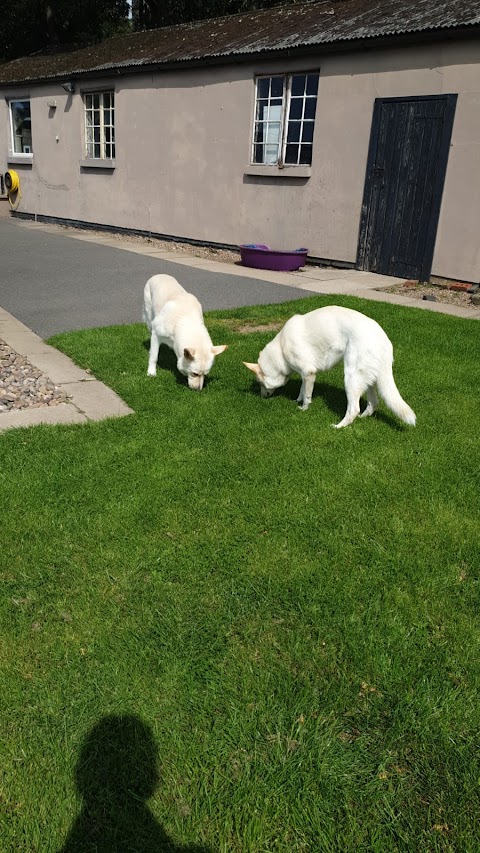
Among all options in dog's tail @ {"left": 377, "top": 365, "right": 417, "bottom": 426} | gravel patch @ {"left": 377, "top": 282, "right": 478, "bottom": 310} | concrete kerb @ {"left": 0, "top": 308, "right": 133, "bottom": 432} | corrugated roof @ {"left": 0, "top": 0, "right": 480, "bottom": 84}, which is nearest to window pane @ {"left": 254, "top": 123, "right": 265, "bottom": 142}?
corrugated roof @ {"left": 0, "top": 0, "right": 480, "bottom": 84}

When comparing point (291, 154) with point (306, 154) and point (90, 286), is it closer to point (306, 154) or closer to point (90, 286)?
point (306, 154)

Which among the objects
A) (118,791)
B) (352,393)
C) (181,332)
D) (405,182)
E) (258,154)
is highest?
(258,154)

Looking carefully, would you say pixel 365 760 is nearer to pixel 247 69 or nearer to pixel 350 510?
pixel 350 510

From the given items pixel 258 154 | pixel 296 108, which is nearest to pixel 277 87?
pixel 296 108

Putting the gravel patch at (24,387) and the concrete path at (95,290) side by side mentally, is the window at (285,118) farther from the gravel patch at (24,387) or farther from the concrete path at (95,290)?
the gravel patch at (24,387)

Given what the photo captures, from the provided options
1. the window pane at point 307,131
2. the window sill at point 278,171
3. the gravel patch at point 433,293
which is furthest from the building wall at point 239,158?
the window pane at point 307,131

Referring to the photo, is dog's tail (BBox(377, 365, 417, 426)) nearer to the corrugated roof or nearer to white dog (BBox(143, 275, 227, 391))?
white dog (BBox(143, 275, 227, 391))

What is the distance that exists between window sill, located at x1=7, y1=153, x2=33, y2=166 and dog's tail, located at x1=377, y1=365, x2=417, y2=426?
825 inches

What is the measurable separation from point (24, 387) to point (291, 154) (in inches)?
406

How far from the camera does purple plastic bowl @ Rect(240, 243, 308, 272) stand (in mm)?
12616

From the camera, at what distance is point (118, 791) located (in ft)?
7.19

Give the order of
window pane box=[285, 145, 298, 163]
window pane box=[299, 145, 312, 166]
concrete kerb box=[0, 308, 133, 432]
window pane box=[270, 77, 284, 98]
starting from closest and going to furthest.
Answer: concrete kerb box=[0, 308, 133, 432]
window pane box=[299, 145, 312, 166]
window pane box=[270, 77, 284, 98]
window pane box=[285, 145, 298, 163]

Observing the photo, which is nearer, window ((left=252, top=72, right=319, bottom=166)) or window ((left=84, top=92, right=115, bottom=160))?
window ((left=252, top=72, right=319, bottom=166))

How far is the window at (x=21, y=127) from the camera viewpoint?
22.1 metres
